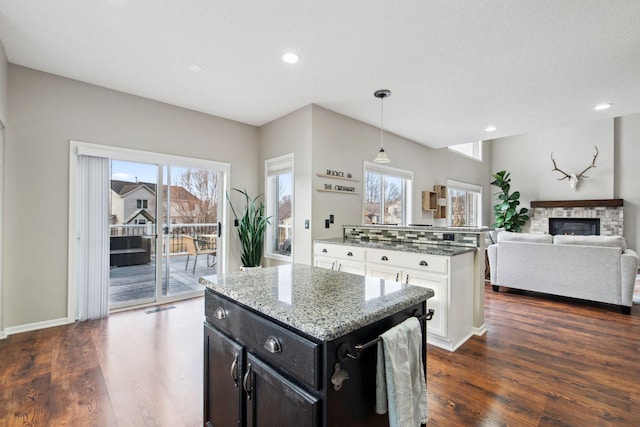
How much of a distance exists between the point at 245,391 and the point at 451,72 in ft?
10.5

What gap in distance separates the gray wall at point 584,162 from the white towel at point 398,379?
28.4ft

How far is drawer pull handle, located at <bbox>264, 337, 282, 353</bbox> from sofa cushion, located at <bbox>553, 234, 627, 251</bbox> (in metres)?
4.47

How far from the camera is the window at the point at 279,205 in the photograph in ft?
13.9

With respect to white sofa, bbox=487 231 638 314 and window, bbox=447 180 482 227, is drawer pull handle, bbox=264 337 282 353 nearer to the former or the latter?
white sofa, bbox=487 231 638 314

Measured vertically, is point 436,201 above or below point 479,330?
above

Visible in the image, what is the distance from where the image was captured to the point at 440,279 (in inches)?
103

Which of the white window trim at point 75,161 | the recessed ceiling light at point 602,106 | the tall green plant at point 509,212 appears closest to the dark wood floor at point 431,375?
the white window trim at point 75,161

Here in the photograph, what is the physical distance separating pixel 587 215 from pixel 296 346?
29.5 ft

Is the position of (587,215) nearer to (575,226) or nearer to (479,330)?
(575,226)

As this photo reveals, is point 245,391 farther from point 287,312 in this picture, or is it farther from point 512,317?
point 512,317

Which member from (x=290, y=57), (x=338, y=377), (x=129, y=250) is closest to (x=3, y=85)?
(x=129, y=250)

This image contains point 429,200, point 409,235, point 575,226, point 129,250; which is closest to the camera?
point 409,235

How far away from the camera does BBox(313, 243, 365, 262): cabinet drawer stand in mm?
3291

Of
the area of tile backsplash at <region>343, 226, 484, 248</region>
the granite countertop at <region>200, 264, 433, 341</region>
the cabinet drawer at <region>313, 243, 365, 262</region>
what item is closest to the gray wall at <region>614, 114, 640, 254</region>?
the area of tile backsplash at <region>343, 226, 484, 248</region>
